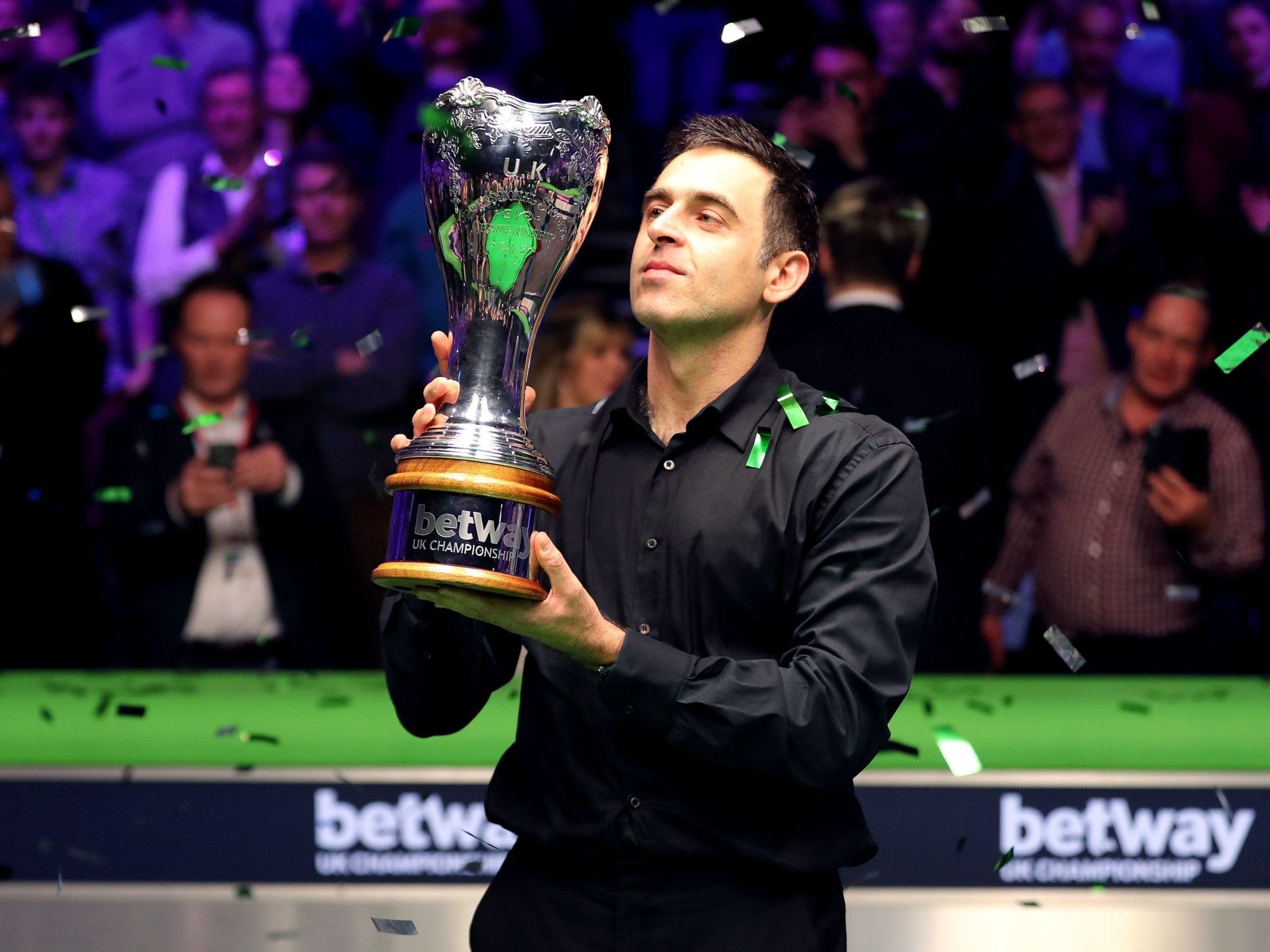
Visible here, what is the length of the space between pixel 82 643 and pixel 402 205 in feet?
5.25

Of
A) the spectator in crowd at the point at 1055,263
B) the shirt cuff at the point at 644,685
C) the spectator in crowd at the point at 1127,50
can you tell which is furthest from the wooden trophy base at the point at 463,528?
the spectator in crowd at the point at 1127,50

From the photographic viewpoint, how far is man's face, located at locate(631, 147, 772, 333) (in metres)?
1.84

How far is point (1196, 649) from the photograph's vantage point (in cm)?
428

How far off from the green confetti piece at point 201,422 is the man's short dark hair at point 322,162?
2.48 ft

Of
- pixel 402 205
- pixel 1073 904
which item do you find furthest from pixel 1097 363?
pixel 402 205

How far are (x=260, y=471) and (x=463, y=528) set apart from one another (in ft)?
9.30

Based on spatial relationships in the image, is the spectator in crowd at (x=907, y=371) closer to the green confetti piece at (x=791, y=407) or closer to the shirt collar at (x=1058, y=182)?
the shirt collar at (x=1058, y=182)

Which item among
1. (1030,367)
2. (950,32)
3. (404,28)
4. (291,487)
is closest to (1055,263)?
(1030,367)

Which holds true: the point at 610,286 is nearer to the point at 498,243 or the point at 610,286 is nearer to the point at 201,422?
the point at 201,422

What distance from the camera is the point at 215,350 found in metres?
4.37

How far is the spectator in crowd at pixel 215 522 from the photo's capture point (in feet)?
14.0

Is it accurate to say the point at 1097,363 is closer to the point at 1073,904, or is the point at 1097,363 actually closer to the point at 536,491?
the point at 1073,904

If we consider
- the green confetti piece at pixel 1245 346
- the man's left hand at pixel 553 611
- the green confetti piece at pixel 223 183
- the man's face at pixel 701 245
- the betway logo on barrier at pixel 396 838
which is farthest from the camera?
the green confetti piece at pixel 223 183

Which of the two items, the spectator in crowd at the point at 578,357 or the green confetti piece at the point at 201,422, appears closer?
the spectator in crowd at the point at 578,357
